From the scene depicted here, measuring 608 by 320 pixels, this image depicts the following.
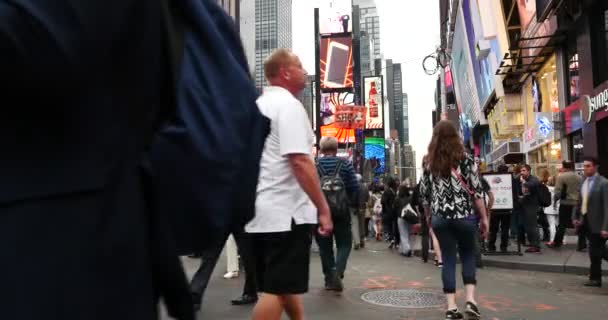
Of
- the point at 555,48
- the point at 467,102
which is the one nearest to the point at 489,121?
the point at 467,102

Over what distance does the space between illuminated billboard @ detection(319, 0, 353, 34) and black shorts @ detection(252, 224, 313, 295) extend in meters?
60.5

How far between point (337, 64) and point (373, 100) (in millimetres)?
16610

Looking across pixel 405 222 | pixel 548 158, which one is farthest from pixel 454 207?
pixel 548 158

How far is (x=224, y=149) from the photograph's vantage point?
1214mm

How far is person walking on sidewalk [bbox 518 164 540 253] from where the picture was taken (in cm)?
1179

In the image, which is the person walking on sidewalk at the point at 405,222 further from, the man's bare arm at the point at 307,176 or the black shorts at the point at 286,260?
the man's bare arm at the point at 307,176

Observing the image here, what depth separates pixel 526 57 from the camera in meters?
21.2

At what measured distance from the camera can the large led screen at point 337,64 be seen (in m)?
60.8

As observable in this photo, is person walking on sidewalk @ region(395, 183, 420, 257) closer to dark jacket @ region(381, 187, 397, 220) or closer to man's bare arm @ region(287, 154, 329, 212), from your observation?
dark jacket @ region(381, 187, 397, 220)

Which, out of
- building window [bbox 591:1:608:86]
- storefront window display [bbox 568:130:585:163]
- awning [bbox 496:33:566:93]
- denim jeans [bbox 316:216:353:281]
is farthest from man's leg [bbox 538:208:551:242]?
denim jeans [bbox 316:216:353:281]

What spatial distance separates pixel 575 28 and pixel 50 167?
1893 cm

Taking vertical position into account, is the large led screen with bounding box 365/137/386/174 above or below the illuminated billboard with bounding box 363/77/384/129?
below

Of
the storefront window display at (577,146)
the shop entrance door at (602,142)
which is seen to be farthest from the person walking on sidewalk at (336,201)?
the storefront window display at (577,146)

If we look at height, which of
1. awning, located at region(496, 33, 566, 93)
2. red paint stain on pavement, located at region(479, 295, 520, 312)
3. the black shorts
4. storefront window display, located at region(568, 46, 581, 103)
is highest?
awning, located at region(496, 33, 566, 93)
